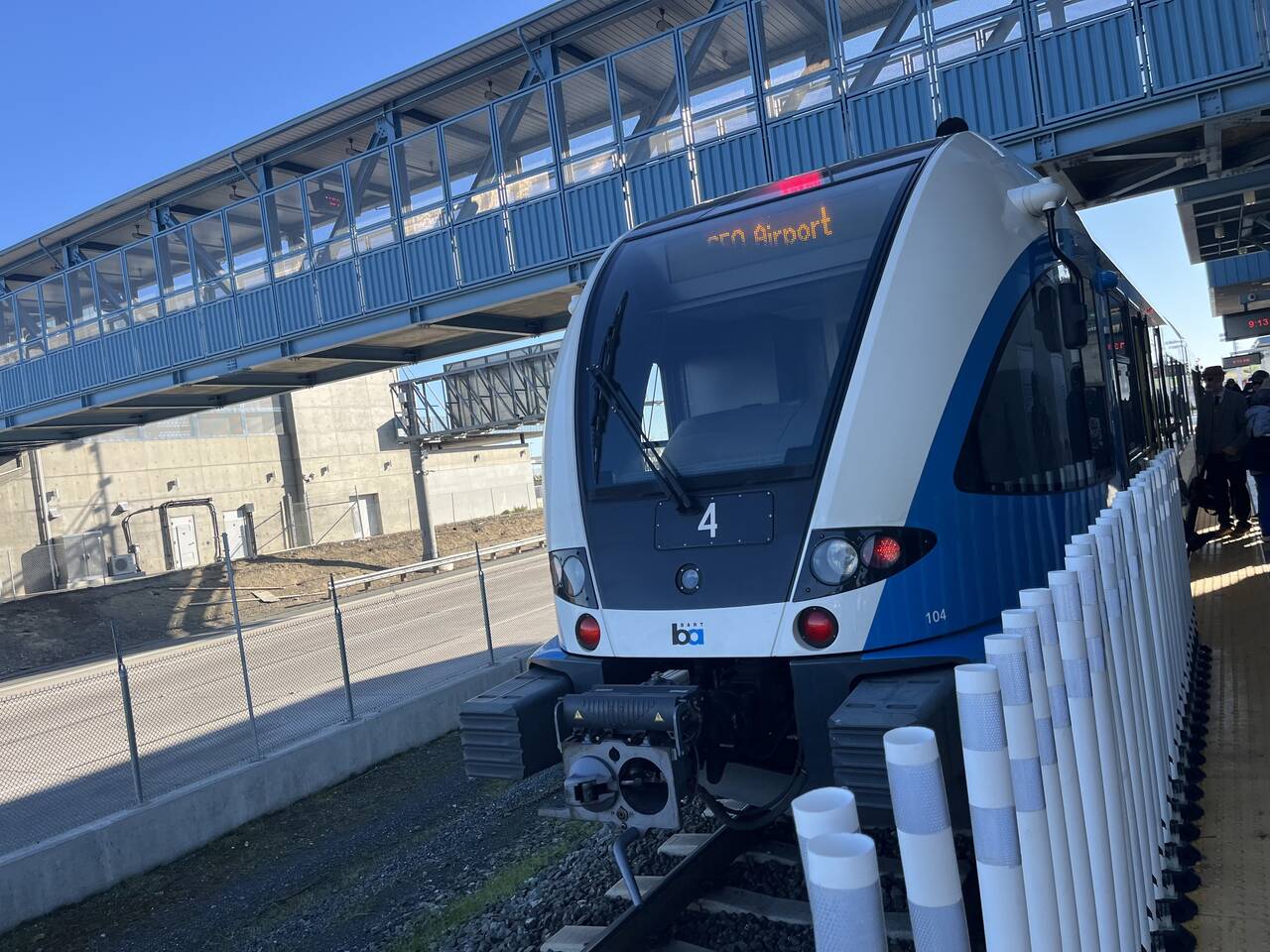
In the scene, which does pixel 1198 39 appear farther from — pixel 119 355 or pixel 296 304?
pixel 119 355

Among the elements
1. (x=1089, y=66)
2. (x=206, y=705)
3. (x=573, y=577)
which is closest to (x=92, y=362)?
(x=206, y=705)

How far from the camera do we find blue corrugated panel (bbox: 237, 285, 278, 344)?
1944 centimetres

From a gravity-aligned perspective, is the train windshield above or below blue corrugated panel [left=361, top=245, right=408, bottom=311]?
below

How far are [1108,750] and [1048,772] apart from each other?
668mm

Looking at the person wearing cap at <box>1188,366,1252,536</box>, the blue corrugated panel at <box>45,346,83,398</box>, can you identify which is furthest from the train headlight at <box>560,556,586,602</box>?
the blue corrugated panel at <box>45,346,83,398</box>

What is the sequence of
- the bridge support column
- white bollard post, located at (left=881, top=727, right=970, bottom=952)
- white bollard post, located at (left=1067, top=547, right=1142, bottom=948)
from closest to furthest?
white bollard post, located at (left=881, top=727, right=970, bottom=952) < white bollard post, located at (left=1067, top=547, right=1142, bottom=948) < the bridge support column

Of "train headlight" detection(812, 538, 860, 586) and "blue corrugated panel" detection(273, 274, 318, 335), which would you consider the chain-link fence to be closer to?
"blue corrugated panel" detection(273, 274, 318, 335)

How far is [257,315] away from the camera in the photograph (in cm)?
1972

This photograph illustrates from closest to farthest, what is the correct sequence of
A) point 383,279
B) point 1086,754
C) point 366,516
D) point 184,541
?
1. point 1086,754
2. point 383,279
3. point 184,541
4. point 366,516

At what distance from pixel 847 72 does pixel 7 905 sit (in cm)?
1227

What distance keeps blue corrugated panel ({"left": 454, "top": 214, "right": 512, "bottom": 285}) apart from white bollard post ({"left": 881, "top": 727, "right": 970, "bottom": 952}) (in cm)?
1479

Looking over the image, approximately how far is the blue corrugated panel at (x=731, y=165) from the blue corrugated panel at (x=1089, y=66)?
3.62 metres

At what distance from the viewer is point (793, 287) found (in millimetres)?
5008

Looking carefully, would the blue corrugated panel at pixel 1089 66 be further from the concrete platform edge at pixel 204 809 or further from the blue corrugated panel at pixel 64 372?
the blue corrugated panel at pixel 64 372
